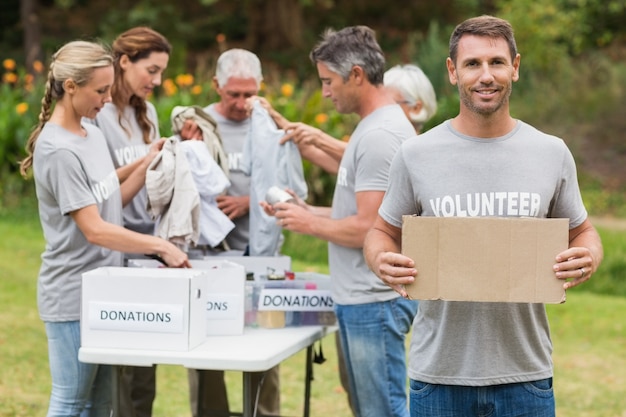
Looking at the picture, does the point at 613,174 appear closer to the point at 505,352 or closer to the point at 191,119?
the point at 191,119

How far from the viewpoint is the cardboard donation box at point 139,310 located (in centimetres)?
369

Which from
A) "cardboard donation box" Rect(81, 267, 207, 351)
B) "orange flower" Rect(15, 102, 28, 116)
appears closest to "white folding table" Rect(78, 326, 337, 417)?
"cardboard donation box" Rect(81, 267, 207, 351)

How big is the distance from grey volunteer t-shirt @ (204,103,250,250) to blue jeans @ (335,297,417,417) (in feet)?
A: 3.37

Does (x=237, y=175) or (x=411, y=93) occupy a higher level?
(x=411, y=93)

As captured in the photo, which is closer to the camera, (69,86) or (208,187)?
(69,86)

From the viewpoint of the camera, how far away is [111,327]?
12.2 ft

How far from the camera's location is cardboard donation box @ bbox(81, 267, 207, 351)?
369 centimetres

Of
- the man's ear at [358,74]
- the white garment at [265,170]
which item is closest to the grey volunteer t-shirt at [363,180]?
the man's ear at [358,74]

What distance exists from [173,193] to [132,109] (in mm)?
593

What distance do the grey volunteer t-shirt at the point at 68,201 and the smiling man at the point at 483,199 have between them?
134cm

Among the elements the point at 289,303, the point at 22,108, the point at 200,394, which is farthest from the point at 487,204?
the point at 22,108

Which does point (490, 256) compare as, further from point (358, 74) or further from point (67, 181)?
point (67, 181)

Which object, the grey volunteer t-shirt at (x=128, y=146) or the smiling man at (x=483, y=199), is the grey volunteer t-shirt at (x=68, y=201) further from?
the smiling man at (x=483, y=199)

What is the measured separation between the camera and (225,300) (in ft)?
13.3
